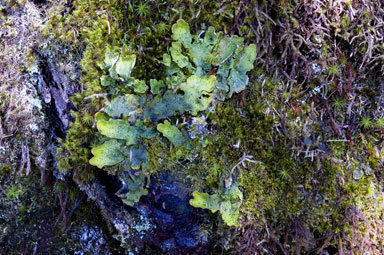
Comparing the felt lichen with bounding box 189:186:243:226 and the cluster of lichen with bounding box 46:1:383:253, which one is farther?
the cluster of lichen with bounding box 46:1:383:253

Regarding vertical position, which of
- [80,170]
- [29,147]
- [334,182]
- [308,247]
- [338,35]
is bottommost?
[308,247]

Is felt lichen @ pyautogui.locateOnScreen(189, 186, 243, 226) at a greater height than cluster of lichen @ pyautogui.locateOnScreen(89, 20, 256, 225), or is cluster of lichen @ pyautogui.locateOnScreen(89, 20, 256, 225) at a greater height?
cluster of lichen @ pyautogui.locateOnScreen(89, 20, 256, 225)

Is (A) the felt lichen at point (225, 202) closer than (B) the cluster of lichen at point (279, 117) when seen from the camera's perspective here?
Yes

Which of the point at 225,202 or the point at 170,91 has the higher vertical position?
the point at 170,91

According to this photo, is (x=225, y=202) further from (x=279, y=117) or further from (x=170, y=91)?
(x=170, y=91)

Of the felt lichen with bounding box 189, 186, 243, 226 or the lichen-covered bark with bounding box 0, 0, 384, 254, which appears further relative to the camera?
the lichen-covered bark with bounding box 0, 0, 384, 254

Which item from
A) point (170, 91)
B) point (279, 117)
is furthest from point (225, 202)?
point (170, 91)

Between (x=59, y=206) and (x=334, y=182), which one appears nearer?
(x=334, y=182)

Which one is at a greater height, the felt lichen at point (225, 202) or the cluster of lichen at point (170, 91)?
the cluster of lichen at point (170, 91)

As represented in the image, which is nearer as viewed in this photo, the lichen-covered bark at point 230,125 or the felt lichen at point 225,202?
the felt lichen at point 225,202

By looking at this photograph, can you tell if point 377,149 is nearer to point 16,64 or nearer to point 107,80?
point 107,80

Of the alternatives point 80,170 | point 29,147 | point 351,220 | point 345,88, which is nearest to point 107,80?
point 80,170
